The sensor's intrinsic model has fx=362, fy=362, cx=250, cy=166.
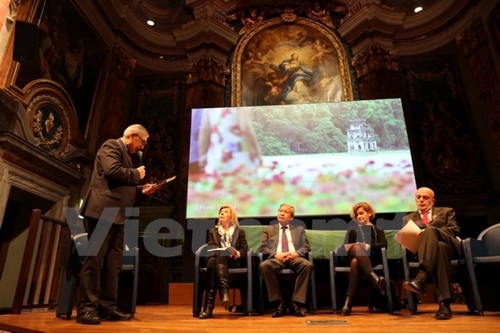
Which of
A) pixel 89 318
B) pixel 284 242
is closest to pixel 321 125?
pixel 284 242

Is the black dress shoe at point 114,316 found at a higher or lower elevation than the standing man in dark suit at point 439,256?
lower

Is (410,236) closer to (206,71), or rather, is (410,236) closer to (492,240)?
(492,240)

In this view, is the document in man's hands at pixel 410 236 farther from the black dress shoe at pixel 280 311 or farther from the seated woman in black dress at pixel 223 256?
the seated woman in black dress at pixel 223 256

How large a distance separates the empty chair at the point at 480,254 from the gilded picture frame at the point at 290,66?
497cm

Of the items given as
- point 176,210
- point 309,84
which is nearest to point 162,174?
point 176,210

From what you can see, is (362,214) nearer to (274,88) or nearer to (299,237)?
(299,237)

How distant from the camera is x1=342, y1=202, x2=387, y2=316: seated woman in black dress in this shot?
3154 mm

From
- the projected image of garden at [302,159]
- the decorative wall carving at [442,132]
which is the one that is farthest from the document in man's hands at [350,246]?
the decorative wall carving at [442,132]

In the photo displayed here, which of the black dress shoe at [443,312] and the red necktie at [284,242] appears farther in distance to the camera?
the red necktie at [284,242]

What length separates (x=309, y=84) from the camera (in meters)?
7.94

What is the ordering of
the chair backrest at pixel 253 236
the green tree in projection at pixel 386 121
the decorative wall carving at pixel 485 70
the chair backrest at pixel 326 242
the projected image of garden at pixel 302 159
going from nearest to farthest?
the chair backrest at pixel 326 242 → the chair backrest at pixel 253 236 → the projected image of garden at pixel 302 159 → the green tree in projection at pixel 386 121 → the decorative wall carving at pixel 485 70

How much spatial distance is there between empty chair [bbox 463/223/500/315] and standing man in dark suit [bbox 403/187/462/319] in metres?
0.08

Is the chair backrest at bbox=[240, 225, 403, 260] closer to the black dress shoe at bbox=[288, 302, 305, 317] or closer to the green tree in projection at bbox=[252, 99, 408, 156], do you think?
the black dress shoe at bbox=[288, 302, 305, 317]

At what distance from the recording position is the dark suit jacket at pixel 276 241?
11.9 feet
